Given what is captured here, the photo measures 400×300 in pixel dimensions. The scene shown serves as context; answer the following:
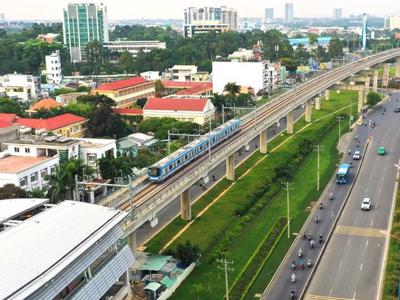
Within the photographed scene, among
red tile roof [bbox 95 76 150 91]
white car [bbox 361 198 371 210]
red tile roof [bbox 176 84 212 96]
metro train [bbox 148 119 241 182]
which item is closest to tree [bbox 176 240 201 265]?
metro train [bbox 148 119 241 182]

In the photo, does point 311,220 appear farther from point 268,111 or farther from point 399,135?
point 399,135

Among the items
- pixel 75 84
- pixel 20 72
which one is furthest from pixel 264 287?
pixel 20 72

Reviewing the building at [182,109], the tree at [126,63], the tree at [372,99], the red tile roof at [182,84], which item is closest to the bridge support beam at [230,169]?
the building at [182,109]

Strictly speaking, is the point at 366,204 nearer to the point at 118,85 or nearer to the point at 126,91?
the point at 126,91

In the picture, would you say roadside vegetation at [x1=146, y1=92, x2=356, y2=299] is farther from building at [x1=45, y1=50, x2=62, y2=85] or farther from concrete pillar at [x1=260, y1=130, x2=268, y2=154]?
building at [x1=45, y1=50, x2=62, y2=85]

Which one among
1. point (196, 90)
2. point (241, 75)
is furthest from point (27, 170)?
point (241, 75)
